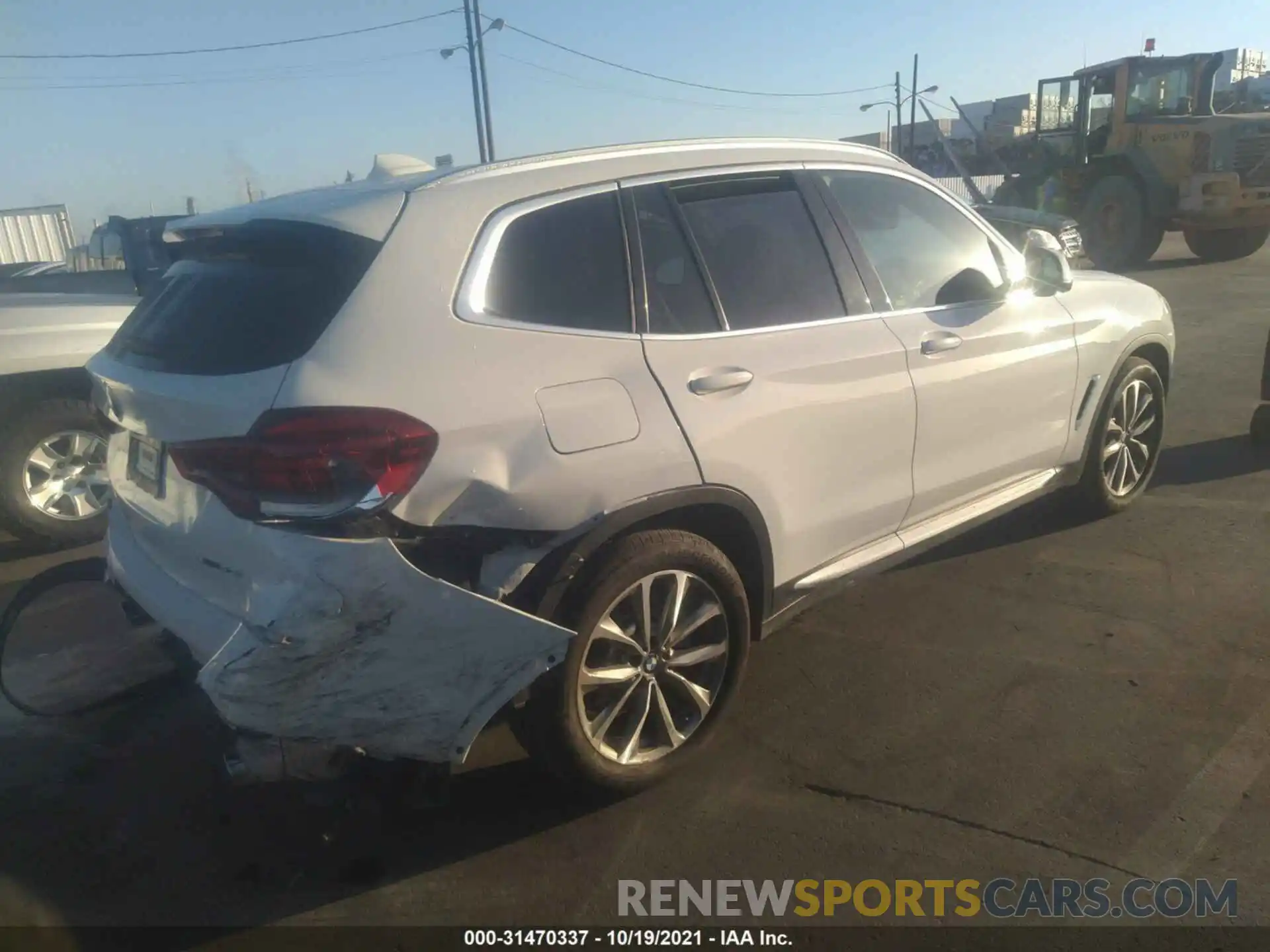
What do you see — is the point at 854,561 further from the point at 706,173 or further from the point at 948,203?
the point at 948,203

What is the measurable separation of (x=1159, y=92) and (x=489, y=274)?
17223mm

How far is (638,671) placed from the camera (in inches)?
118

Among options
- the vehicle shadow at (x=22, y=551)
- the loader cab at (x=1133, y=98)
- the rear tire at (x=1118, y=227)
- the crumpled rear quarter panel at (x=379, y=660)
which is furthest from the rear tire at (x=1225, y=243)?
the crumpled rear quarter panel at (x=379, y=660)

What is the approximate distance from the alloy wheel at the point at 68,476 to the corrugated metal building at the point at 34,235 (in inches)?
1260

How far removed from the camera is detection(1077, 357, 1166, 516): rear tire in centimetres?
491

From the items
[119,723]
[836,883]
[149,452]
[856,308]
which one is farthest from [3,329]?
[836,883]

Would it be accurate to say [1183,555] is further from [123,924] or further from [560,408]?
[123,924]

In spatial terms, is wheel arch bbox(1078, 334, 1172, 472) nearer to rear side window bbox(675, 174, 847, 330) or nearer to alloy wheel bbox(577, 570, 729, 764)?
rear side window bbox(675, 174, 847, 330)

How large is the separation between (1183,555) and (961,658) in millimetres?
1621

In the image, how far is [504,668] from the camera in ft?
8.55

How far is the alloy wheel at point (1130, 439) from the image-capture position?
5.04 m

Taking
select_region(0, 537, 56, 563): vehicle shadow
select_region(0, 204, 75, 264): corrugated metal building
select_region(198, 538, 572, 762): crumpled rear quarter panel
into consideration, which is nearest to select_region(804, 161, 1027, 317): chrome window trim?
select_region(198, 538, 572, 762): crumpled rear quarter panel

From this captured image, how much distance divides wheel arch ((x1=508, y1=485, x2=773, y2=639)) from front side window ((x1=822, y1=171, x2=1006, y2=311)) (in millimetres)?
1142

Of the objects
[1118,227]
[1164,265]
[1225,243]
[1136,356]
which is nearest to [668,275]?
[1136,356]
